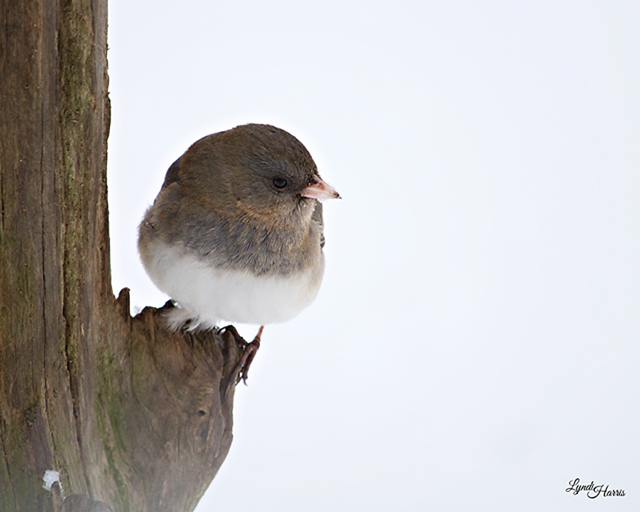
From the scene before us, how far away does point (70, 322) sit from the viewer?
1342 mm

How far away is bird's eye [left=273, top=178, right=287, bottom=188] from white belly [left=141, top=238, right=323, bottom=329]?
226mm

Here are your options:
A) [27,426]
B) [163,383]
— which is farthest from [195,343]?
[27,426]

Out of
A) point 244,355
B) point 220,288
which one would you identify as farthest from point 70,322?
point 244,355

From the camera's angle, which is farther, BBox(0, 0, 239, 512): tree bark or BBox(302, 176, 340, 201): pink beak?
BBox(302, 176, 340, 201): pink beak

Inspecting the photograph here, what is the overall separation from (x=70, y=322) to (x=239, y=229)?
1.43 ft

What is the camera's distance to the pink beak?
151 cm

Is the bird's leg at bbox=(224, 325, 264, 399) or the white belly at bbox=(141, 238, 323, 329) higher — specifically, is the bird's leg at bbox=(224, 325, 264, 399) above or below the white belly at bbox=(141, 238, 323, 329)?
below

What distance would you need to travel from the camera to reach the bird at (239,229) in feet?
4.89

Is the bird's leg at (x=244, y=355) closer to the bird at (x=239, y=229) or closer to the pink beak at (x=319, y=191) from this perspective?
the bird at (x=239, y=229)
